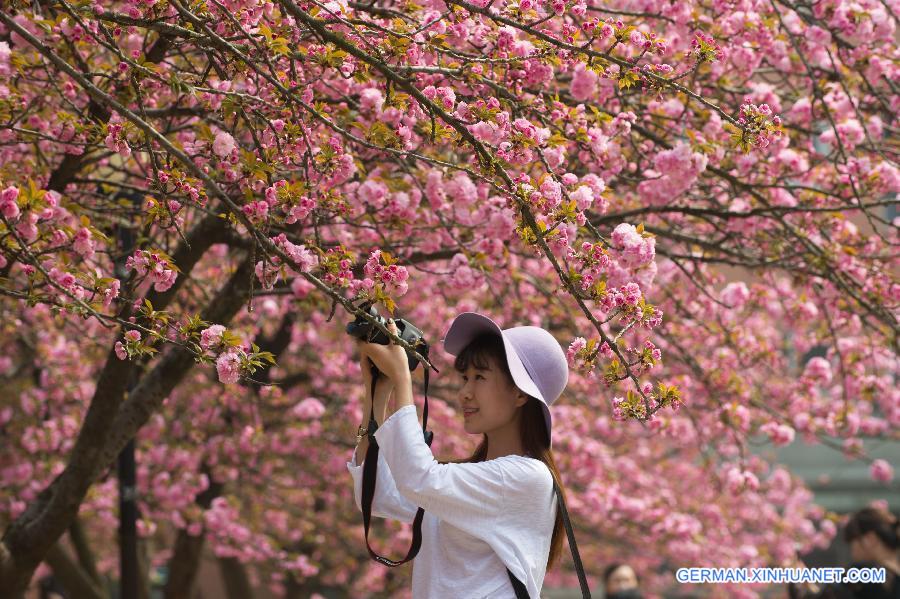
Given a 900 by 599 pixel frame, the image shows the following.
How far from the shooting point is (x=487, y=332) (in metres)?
3.20

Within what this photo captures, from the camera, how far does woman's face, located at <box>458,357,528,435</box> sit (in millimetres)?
3178

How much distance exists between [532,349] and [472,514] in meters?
0.52

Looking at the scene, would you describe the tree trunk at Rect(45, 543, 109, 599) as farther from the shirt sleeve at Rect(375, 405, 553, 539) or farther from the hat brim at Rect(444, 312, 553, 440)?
the shirt sleeve at Rect(375, 405, 553, 539)

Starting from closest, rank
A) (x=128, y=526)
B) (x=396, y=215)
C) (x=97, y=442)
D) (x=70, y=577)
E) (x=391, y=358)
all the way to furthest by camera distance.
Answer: (x=391, y=358) < (x=396, y=215) < (x=97, y=442) < (x=128, y=526) < (x=70, y=577)

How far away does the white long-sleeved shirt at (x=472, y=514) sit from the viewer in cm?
280

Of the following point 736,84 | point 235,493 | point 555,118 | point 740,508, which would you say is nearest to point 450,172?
point 555,118

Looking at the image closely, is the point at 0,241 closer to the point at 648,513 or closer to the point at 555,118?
the point at 555,118

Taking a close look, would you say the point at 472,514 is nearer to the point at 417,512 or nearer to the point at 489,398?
the point at 417,512

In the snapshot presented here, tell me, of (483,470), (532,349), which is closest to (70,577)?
(532,349)

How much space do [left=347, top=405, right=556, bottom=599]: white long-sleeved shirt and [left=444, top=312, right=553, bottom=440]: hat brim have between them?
18 centimetres

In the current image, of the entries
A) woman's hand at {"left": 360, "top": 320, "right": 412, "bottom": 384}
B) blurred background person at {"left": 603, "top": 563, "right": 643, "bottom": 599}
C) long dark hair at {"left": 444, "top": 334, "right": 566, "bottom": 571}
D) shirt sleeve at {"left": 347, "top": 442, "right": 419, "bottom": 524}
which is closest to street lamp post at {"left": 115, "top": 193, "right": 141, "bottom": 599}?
blurred background person at {"left": 603, "top": 563, "right": 643, "bottom": 599}

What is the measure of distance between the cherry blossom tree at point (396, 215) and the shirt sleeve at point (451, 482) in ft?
1.32

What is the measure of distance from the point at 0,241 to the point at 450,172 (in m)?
1.57

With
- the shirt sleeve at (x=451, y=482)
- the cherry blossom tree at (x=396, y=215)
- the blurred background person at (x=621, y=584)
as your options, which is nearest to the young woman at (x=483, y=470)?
the shirt sleeve at (x=451, y=482)
